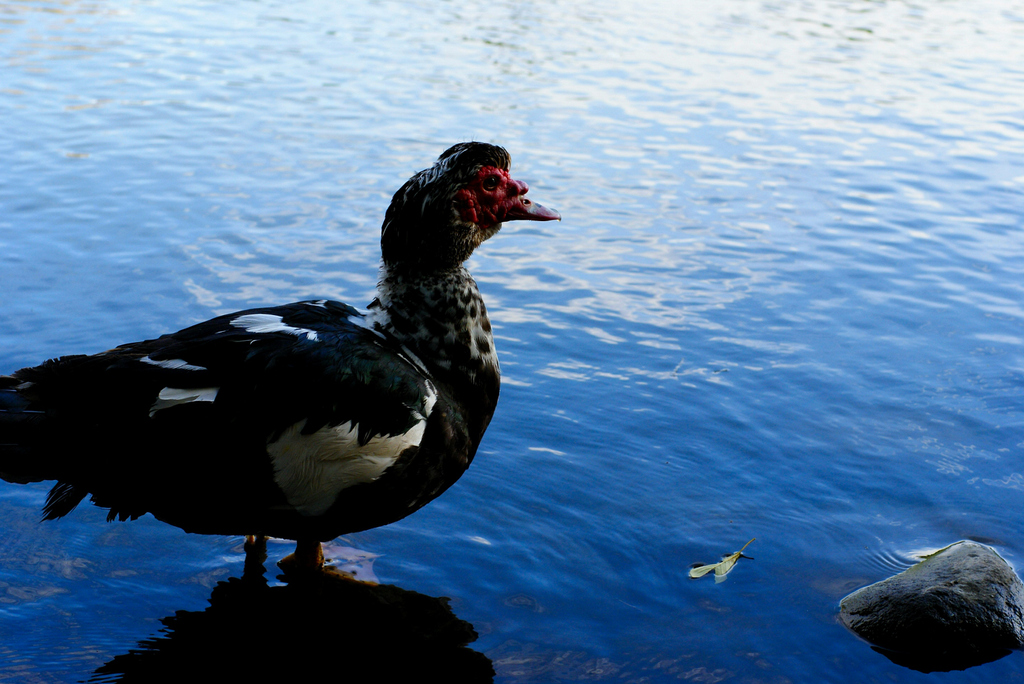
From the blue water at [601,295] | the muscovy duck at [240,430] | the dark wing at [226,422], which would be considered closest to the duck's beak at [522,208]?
the muscovy duck at [240,430]

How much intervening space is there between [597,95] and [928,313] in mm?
6558

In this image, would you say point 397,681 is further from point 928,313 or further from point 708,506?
point 928,313

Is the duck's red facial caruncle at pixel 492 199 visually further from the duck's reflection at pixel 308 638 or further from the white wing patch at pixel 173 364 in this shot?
the duck's reflection at pixel 308 638

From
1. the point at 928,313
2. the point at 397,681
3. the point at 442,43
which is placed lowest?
the point at 397,681

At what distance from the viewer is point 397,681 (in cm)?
364

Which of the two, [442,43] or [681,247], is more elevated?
[442,43]

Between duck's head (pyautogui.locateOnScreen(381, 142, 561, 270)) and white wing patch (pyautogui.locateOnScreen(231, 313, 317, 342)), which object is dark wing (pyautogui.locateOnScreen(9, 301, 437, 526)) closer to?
white wing patch (pyautogui.locateOnScreen(231, 313, 317, 342))

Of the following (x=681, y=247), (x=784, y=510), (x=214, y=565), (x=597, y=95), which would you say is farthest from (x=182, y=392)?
(x=597, y=95)

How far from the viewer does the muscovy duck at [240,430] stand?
3.47 metres

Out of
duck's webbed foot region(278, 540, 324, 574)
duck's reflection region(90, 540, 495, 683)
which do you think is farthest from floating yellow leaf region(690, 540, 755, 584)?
duck's webbed foot region(278, 540, 324, 574)

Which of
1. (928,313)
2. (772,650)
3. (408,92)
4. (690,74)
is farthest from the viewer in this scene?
(690,74)

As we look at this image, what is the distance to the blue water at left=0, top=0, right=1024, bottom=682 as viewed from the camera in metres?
4.08

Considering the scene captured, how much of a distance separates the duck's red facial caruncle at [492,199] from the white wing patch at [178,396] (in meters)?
1.24

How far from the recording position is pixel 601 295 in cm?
713
